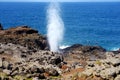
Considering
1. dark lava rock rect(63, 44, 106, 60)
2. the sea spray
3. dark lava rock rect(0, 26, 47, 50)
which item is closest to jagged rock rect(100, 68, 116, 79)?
dark lava rock rect(0, 26, 47, 50)

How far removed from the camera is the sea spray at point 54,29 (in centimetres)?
8762

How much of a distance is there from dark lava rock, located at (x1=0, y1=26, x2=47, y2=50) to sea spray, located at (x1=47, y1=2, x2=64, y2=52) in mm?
8310

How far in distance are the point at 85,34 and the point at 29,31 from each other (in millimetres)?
73006

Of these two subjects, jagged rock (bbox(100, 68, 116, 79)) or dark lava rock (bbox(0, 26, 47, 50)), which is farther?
dark lava rock (bbox(0, 26, 47, 50))

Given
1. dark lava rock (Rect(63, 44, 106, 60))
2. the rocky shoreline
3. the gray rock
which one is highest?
the rocky shoreline

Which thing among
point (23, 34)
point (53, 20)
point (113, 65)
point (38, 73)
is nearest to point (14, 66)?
point (38, 73)

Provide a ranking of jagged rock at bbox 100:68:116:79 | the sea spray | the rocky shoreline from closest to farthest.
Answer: jagged rock at bbox 100:68:116:79
the rocky shoreline
the sea spray

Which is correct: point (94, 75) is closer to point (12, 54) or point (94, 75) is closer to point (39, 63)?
point (39, 63)

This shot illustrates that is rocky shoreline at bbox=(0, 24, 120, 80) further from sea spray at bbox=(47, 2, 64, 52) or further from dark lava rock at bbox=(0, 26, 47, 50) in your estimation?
sea spray at bbox=(47, 2, 64, 52)

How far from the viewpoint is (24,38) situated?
70.8m

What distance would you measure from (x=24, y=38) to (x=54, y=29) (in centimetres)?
3480

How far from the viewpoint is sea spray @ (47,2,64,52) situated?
8762 centimetres

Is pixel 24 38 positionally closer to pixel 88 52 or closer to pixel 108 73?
pixel 88 52

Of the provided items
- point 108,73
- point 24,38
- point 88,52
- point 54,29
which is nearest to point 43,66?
point 108,73
